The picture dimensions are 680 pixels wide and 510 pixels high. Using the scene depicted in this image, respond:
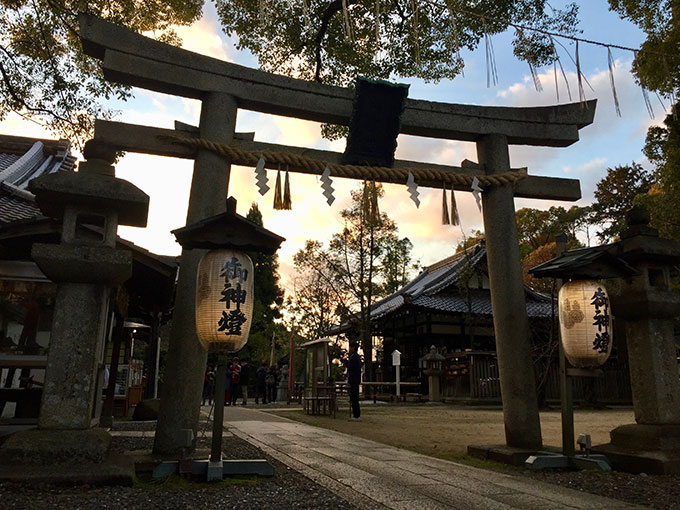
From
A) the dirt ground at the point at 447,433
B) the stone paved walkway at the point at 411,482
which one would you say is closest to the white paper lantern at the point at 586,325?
the stone paved walkway at the point at 411,482

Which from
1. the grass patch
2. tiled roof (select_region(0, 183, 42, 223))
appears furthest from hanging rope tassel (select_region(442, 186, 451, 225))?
tiled roof (select_region(0, 183, 42, 223))

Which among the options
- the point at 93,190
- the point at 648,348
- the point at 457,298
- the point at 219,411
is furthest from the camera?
the point at 457,298

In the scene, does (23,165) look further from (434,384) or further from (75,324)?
(434,384)

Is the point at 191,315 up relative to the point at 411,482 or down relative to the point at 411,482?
up

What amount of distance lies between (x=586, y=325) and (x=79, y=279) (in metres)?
5.39

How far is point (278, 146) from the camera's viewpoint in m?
6.19

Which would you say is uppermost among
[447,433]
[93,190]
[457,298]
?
[457,298]

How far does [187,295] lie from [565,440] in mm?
4563

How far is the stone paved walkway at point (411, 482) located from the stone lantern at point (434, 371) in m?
14.4

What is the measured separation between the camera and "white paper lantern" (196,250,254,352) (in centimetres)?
447

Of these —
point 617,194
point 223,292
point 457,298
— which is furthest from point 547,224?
point 223,292

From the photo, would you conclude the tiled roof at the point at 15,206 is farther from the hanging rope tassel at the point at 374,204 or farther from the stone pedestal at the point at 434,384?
the stone pedestal at the point at 434,384

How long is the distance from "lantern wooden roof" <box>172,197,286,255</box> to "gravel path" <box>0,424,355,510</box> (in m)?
2.10

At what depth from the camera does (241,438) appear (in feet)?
25.6
